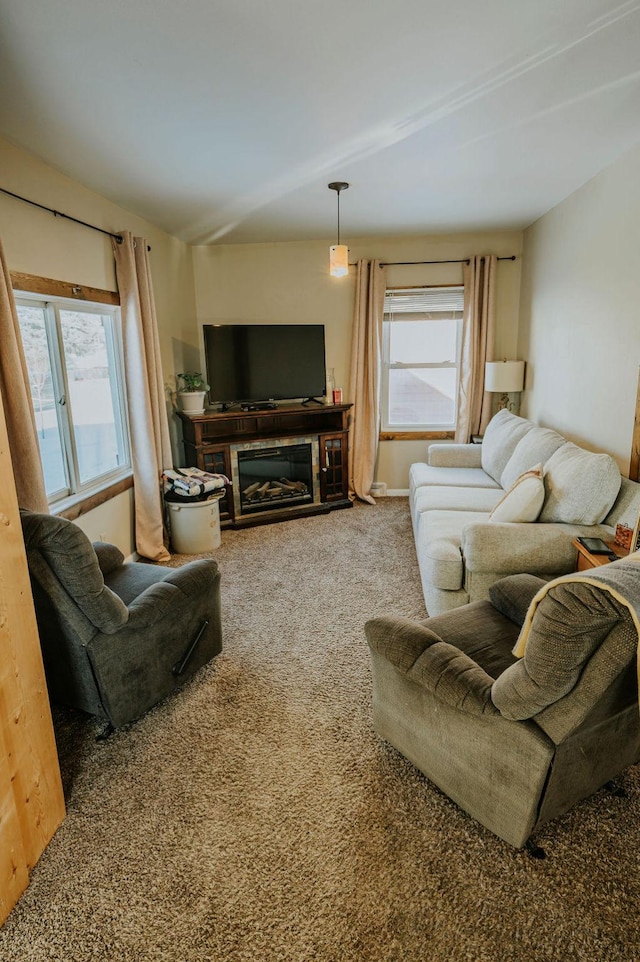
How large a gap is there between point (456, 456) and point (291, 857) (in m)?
3.63

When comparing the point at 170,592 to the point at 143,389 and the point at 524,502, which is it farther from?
the point at 143,389

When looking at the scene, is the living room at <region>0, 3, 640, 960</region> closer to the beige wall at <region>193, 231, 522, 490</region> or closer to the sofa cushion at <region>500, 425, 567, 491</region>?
the beige wall at <region>193, 231, 522, 490</region>

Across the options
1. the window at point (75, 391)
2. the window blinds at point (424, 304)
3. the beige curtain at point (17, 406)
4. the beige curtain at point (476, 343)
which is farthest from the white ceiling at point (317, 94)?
the window blinds at point (424, 304)

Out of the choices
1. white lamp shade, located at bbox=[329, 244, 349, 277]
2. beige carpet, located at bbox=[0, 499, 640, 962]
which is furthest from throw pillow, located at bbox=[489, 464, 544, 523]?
white lamp shade, located at bbox=[329, 244, 349, 277]

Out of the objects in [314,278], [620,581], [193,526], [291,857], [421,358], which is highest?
[314,278]

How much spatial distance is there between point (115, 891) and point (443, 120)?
3214 millimetres

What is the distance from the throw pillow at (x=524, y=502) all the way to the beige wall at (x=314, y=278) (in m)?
2.76

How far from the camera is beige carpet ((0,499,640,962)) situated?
1.41 meters

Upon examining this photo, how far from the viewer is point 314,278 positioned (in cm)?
522

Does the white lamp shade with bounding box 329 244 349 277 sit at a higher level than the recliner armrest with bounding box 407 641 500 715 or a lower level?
higher

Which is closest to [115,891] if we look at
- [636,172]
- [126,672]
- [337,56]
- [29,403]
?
[126,672]

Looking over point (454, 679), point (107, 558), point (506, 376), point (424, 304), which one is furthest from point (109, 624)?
point (424, 304)

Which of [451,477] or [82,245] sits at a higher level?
[82,245]

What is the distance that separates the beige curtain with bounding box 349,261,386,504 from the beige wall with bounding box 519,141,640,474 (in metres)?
1.42
